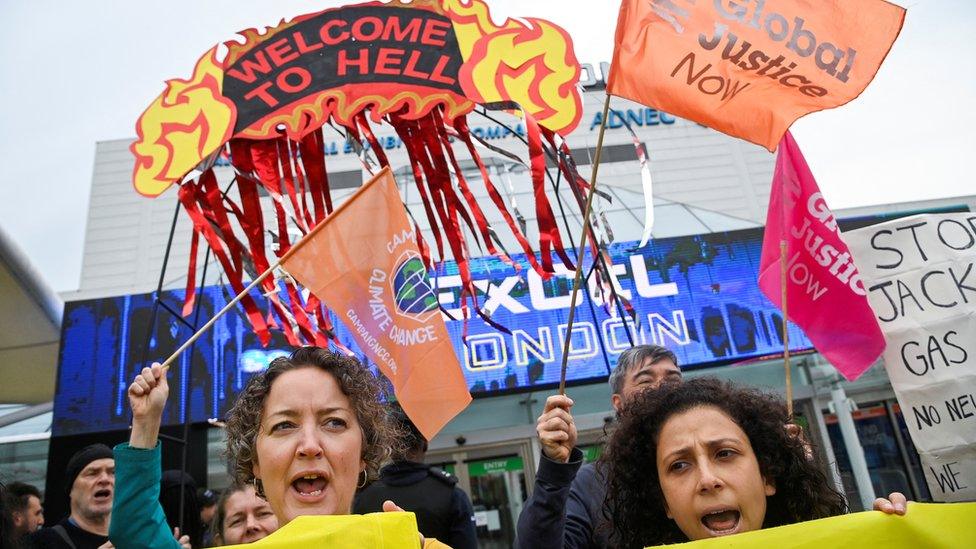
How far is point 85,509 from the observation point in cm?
379

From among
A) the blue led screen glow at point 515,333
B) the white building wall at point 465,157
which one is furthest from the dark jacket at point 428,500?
the white building wall at point 465,157

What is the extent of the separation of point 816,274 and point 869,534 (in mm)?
2043

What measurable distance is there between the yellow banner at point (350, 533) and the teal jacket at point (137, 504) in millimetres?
567

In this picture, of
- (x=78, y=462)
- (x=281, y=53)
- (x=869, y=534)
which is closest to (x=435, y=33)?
(x=281, y=53)

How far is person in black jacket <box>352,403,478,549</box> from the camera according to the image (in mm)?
3441

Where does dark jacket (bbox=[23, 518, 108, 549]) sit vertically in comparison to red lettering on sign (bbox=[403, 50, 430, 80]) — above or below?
below

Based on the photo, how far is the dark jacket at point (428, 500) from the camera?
344cm

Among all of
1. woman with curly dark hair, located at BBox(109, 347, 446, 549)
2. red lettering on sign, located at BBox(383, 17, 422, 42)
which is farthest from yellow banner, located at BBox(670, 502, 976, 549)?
red lettering on sign, located at BBox(383, 17, 422, 42)

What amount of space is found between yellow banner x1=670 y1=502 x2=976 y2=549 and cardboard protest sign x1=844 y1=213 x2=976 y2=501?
5.45 ft

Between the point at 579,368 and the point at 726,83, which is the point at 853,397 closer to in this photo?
the point at 579,368

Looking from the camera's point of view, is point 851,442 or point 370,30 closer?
point 370,30

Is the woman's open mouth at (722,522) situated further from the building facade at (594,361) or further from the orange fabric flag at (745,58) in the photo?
the building facade at (594,361)

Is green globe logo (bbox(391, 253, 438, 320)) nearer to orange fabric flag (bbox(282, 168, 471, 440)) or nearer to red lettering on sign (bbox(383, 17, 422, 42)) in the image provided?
orange fabric flag (bbox(282, 168, 471, 440))

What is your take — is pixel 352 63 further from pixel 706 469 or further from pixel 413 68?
pixel 706 469
